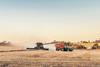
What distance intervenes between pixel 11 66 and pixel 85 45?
8968cm

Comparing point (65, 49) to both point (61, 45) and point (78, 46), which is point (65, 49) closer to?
point (61, 45)

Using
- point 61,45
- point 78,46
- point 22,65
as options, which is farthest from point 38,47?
point 22,65

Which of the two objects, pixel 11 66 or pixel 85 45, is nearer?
pixel 11 66

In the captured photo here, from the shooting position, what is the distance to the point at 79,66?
103 ft

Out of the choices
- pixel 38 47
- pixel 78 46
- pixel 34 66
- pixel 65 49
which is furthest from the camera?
pixel 78 46

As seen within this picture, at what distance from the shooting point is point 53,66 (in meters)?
31.2

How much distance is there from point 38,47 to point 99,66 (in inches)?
2515

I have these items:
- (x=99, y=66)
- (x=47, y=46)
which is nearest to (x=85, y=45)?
(x=47, y=46)

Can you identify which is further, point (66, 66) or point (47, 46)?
point (47, 46)

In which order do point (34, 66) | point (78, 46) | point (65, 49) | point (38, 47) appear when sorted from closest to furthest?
point (34, 66)
point (65, 49)
point (38, 47)
point (78, 46)

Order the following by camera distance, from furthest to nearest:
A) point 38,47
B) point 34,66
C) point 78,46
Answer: point 78,46, point 38,47, point 34,66

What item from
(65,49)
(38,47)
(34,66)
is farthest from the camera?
(38,47)

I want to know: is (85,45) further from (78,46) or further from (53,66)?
(53,66)

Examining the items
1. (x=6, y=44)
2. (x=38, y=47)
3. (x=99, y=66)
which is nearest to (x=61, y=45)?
(x=38, y=47)
